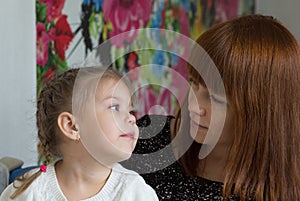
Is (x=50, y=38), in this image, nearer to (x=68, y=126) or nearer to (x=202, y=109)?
(x=202, y=109)

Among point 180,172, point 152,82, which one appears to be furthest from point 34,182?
point 152,82

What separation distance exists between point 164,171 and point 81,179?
0.38m

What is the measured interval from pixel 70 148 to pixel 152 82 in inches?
72.2

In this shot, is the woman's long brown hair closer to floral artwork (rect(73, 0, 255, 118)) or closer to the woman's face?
the woman's face

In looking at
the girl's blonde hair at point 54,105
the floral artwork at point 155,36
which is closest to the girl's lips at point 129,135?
the girl's blonde hair at point 54,105

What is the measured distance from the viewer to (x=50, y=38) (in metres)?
2.19

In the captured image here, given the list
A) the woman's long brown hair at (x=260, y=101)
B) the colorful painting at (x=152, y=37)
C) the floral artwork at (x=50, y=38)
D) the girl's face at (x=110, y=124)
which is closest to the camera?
the girl's face at (x=110, y=124)

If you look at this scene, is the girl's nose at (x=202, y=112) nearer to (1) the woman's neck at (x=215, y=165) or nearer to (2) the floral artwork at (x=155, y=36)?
(1) the woman's neck at (x=215, y=165)

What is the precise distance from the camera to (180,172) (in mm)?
1370

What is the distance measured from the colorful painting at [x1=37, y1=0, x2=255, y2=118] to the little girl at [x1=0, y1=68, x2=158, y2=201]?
1.16 m

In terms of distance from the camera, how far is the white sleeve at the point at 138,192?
1.02 metres

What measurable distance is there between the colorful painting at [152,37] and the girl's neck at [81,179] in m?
1.18

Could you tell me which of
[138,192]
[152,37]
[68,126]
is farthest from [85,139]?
[152,37]

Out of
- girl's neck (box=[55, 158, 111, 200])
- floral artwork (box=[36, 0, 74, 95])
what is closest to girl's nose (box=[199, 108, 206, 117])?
girl's neck (box=[55, 158, 111, 200])
